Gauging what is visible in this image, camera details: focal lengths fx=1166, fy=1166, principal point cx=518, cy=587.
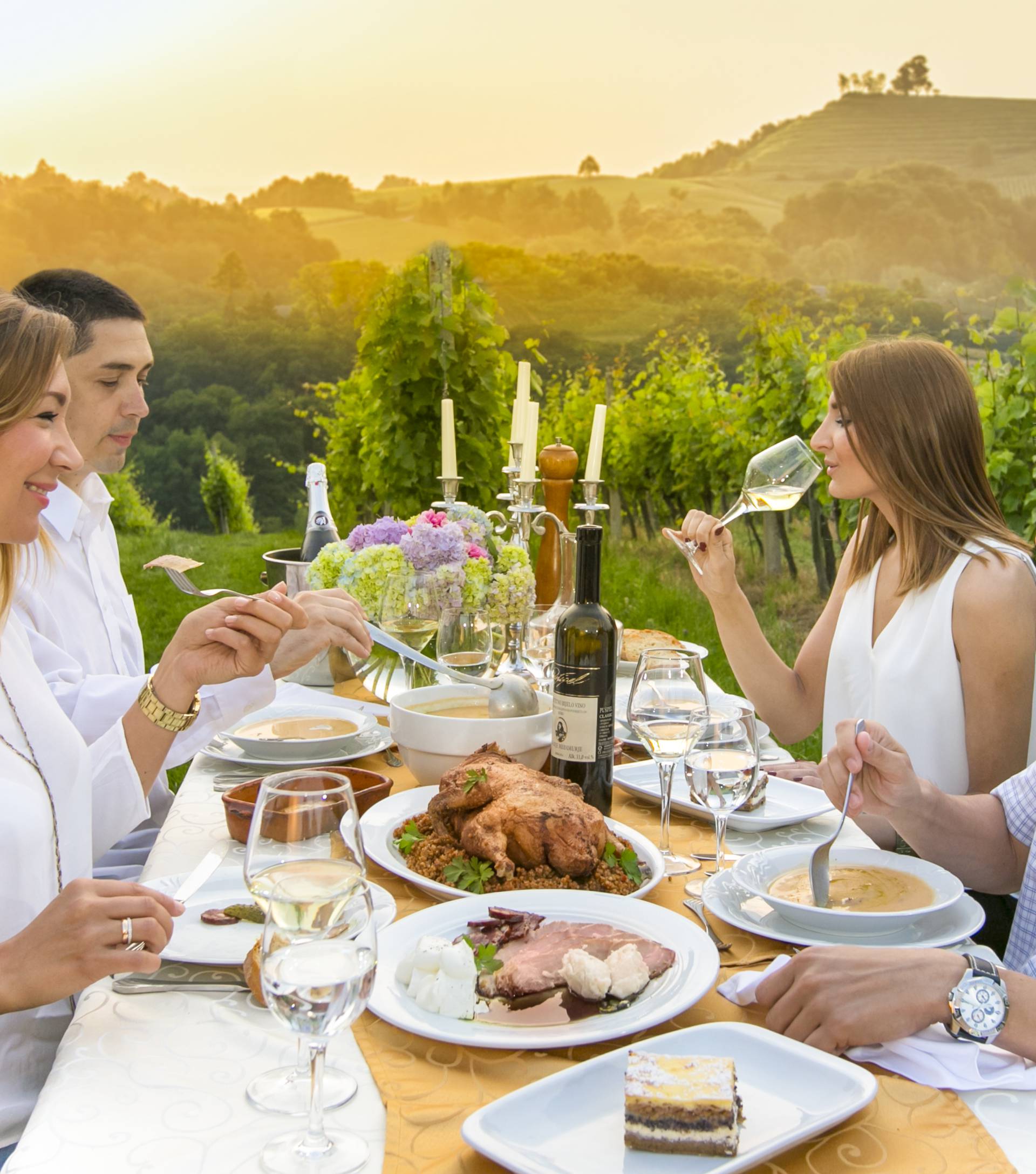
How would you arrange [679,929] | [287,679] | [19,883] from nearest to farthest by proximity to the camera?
[679,929], [19,883], [287,679]

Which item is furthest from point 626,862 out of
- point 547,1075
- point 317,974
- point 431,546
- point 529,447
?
point 529,447

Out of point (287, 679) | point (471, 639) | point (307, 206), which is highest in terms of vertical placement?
point (307, 206)

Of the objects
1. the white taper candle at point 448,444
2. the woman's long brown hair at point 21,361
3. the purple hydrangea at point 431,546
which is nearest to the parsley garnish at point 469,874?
the woman's long brown hair at point 21,361

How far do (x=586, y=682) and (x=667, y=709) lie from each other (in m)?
0.14

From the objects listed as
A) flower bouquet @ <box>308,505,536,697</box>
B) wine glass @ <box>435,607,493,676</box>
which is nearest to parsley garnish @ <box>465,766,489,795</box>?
wine glass @ <box>435,607,493,676</box>

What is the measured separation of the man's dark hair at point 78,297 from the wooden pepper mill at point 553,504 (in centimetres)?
109

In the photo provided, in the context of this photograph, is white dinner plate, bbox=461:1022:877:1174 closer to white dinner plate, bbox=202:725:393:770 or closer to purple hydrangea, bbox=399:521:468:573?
white dinner plate, bbox=202:725:393:770

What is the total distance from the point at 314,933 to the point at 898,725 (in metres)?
1.70

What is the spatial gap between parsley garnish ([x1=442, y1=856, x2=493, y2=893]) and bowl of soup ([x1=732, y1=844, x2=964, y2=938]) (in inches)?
12.2

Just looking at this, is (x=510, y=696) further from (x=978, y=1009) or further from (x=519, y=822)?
(x=978, y=1009)

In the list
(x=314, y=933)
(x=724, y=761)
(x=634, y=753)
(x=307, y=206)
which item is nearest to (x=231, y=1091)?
(x=314, y=933)

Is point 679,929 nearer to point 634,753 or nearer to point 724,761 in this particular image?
point 724,761

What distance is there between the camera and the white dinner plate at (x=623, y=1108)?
3.00 feet

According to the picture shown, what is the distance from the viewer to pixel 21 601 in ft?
6.94
